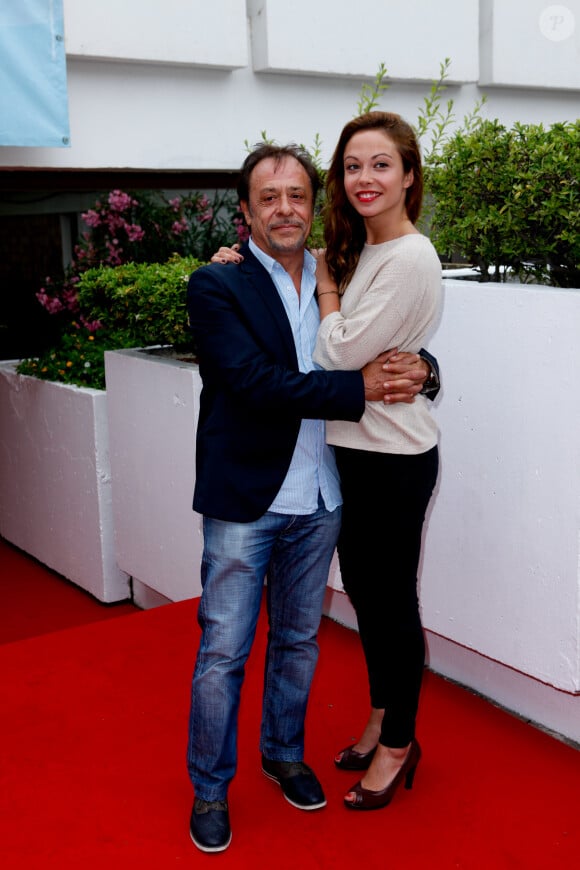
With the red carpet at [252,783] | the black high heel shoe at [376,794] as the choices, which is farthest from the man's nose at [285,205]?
the red carpet at [252,783]

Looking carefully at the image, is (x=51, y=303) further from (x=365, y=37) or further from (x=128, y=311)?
(x=365, y=37)

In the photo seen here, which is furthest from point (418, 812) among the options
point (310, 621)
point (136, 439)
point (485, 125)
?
point (136, 439)

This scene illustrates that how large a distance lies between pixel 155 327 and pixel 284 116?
8.42 ft

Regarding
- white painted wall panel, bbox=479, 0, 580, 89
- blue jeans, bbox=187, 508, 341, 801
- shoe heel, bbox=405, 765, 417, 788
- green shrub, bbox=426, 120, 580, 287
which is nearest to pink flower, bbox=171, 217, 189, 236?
white painted wall panel, bbox=479, 0, 580, 89

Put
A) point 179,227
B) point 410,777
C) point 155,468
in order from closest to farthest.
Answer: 1. point 410,777
2. point 155,468
3. point 179,227

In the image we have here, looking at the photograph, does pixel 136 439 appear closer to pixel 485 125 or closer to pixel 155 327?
pixel 155 327

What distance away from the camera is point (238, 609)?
2.63 m

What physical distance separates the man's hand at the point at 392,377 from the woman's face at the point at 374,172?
0.39 m

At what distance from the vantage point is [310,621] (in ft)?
9.18

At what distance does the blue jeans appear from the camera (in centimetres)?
262

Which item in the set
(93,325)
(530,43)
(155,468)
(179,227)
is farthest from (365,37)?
(155,468)

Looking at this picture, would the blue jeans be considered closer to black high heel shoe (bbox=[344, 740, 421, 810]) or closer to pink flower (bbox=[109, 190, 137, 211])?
black high heel shoe (bbox=[344, 740, 421, 810])

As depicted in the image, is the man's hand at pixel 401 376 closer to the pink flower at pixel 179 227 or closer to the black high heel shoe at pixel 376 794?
the black high heel shoe at pixel 376 794

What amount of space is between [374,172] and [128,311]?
3.01m
